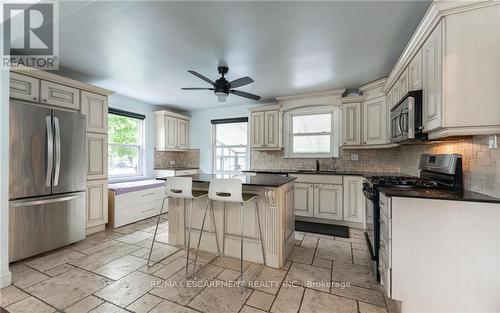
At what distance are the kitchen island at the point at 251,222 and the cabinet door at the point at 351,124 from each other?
1.93m

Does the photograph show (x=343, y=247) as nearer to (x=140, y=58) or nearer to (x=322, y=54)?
(x=322, y=54)

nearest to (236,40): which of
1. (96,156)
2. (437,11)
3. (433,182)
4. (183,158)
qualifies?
(437,11)

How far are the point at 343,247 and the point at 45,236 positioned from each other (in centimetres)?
374

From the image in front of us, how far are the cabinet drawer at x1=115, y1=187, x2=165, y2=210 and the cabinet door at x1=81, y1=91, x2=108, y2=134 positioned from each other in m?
1.16

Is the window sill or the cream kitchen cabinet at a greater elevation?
the cream kitchen cabinet

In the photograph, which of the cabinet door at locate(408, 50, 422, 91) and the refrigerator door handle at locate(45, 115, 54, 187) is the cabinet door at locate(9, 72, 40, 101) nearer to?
the refrigerator door handle at locate(45, 115, 54, 187)

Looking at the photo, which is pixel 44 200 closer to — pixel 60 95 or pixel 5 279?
pixel 5 279

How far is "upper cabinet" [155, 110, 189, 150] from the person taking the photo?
4.92 metres

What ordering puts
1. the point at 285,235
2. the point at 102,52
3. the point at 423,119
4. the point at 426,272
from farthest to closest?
the point at 102,52
the point at 285,235
the point at 423,119
the point at 426,272

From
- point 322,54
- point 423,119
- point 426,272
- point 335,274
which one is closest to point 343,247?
point 335,274

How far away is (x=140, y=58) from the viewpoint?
2.72 meters

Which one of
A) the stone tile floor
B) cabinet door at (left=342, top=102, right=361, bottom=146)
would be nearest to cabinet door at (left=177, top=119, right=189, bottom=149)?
the stone tile floor

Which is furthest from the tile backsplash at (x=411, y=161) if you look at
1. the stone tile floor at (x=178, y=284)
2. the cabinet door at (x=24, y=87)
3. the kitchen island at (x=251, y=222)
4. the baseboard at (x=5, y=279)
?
the baseboard at (x=5, y=279)

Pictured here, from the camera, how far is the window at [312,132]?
14.0 ft
